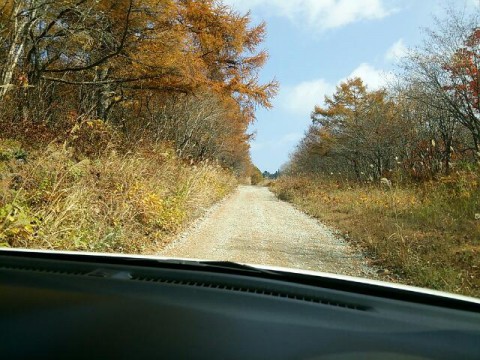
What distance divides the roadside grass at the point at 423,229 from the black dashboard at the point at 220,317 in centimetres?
437

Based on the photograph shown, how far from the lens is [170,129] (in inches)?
769

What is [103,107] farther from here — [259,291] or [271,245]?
[259,291]

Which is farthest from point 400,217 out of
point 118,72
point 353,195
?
point 118,72

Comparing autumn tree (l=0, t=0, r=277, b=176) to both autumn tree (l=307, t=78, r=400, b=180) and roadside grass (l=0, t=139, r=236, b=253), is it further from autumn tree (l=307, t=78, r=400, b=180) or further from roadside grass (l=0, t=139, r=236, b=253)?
autumn tree (l=307, t=78, r=400, b=180)

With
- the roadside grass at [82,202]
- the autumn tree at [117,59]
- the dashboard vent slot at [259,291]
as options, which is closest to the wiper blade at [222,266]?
the dashboard vent slot at [259,291]

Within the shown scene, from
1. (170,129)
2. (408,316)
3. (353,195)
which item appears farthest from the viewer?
(170,129)

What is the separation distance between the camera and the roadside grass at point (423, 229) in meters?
6.64

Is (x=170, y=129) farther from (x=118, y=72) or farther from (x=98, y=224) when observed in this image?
(x=98, y=224)

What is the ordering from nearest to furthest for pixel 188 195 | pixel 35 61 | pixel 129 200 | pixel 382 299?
pixel 382 299 → pixel 129 200 → pixel 35 61 → pixel 188 195

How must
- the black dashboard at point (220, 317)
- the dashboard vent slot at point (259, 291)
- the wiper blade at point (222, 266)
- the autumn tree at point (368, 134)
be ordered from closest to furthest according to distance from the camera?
the black dashboard at point (220, 317) → the dashboard vent slot at point (259, 291) → the wiper blade at point (222, 266) → the autumn tree at point (368, 134)

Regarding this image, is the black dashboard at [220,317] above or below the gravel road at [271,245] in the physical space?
above

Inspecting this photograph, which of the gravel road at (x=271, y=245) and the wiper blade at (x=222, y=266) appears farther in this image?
the gravel road at (x=271, y=245)

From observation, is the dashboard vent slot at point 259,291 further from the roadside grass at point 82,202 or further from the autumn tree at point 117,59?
the autumn tree at point 117,59

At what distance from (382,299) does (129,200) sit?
7.81 metres
